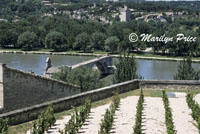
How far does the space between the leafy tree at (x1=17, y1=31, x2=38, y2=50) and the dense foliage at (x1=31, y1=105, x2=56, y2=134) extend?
79345 mm

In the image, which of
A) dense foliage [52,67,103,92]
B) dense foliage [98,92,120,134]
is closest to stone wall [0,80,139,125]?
dense foliage [98,92,120,134]

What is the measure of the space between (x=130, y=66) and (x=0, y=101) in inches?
862

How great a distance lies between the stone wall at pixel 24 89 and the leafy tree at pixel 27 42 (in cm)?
7576

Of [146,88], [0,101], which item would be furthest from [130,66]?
[0,101]

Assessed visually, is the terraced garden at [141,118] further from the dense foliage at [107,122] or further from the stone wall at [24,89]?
the stone wall at [24,89]

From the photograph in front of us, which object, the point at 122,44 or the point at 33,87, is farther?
the point at 122,44

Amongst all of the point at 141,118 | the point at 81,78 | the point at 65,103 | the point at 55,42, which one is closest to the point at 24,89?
the point at 65,103

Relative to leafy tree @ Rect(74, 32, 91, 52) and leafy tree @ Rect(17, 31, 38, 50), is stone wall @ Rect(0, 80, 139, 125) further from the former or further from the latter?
leafy tree @ Rect(17, 31, 38, 50)

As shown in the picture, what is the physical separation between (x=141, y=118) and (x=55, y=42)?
78.8 metres

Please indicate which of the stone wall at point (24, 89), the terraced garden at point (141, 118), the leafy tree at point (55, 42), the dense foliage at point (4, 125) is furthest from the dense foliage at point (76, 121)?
the leafy tree at point (55, 42)

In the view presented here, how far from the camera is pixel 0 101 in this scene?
13.2 metres

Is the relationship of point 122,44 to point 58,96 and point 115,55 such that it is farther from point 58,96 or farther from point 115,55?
point 58,96

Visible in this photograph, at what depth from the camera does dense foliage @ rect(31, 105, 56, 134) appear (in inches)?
405

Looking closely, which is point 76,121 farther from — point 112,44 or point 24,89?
point 112,44
